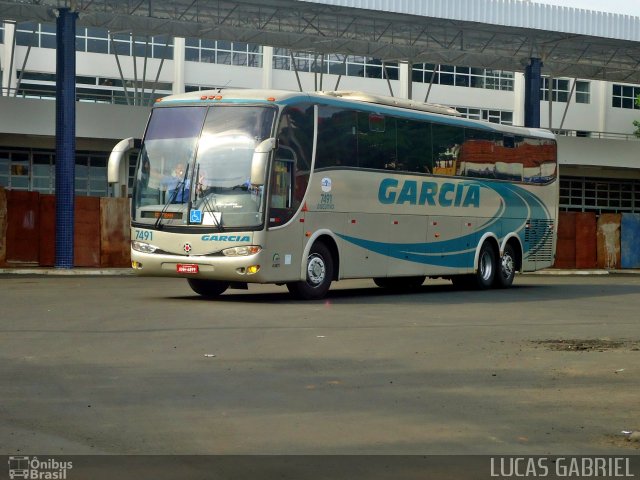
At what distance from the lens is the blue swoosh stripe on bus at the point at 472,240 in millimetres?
22828

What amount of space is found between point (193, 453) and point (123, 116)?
35708 mm

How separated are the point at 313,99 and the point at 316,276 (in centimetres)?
300

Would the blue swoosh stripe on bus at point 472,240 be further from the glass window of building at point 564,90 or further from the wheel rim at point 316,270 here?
the glass window of building at point 564,90

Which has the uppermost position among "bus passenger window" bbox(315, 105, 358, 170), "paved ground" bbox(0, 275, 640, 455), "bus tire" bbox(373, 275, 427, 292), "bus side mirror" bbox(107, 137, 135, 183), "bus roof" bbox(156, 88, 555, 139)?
"bus roof" bbox(156, 88, 555, 139)

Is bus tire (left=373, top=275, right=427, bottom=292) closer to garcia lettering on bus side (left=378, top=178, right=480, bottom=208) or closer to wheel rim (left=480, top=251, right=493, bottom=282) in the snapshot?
wheel rim (left=480, top=251, right=493, bottom=282)

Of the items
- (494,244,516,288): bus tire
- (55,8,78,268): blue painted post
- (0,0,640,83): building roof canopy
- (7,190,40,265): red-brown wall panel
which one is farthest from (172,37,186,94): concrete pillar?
(494,244,516,288): bus tire

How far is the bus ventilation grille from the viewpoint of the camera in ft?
90.5

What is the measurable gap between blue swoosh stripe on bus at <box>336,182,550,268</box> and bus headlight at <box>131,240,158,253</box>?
3384 mm

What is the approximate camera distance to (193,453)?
7.15 meters

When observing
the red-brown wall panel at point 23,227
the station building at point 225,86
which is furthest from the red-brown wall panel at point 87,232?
the station building at point 225,86

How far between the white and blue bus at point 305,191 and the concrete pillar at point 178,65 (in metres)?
31.8

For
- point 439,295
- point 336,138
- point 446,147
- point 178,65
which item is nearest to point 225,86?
point 178,65

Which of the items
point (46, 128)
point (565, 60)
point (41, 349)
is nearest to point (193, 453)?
point (41, 349)

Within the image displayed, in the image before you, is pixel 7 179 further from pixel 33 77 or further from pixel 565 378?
pixel 565 378
